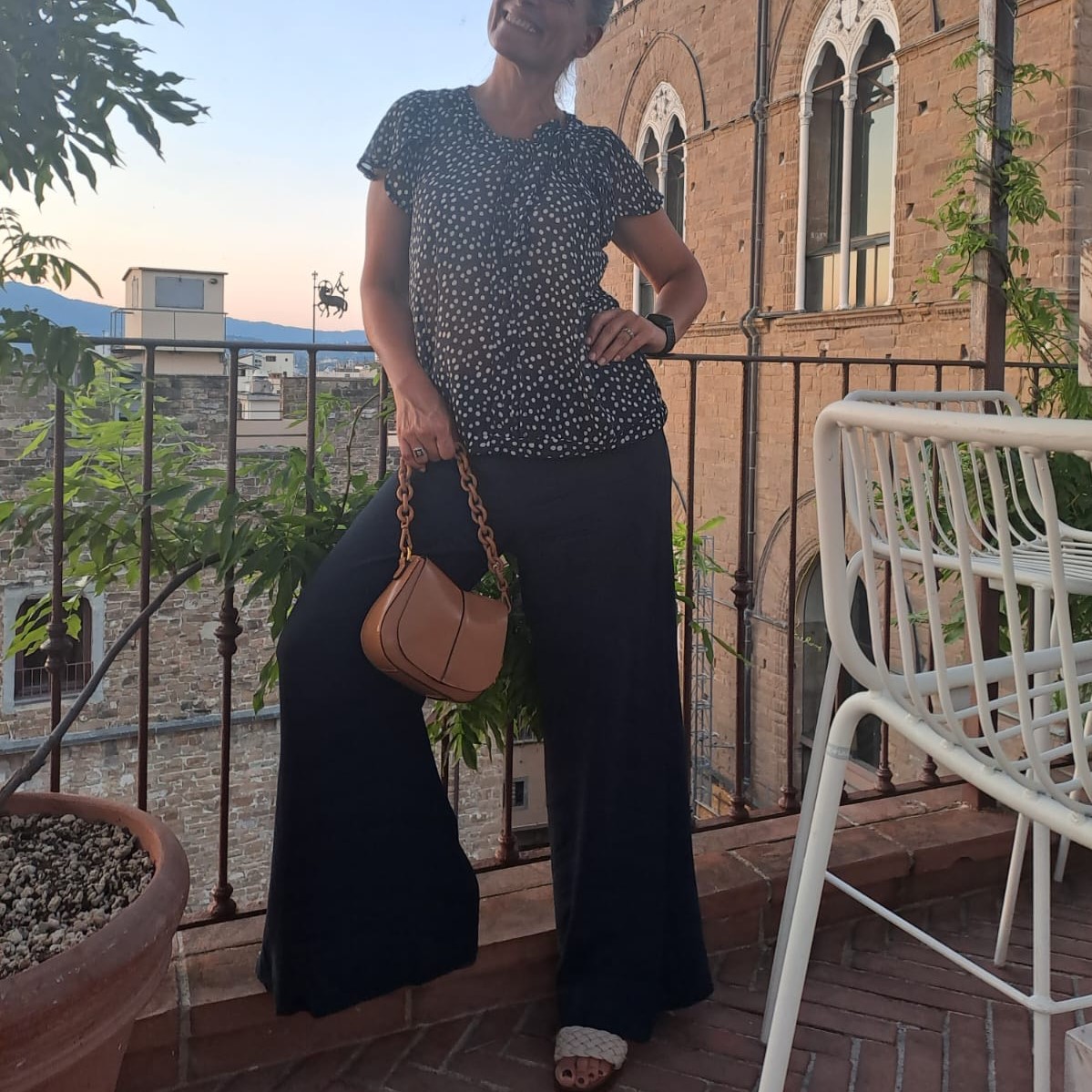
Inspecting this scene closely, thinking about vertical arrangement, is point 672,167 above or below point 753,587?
above

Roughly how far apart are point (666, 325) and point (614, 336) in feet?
0.64

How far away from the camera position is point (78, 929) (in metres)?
1.43

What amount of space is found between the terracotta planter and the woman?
312 mm

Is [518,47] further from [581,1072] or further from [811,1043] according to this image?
[811,1043]

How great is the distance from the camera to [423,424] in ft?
5.57

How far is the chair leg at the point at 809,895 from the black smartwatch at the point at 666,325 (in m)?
0.73

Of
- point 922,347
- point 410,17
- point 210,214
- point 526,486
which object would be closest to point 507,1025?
point 526,486

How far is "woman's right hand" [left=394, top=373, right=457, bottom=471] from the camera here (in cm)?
170

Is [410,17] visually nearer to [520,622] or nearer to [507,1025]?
[520,622]

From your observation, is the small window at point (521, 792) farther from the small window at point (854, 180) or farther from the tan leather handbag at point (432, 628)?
the tan leather handbag at point (432, 628)

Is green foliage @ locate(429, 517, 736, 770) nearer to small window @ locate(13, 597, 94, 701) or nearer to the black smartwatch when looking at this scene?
the black smartwatch

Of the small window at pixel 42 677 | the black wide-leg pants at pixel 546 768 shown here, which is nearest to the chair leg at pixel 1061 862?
the black wide-leg pants at pixel 546 768

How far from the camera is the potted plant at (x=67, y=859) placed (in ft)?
4.22

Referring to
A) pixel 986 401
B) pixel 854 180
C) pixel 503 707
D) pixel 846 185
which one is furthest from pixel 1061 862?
pixel 854 180
